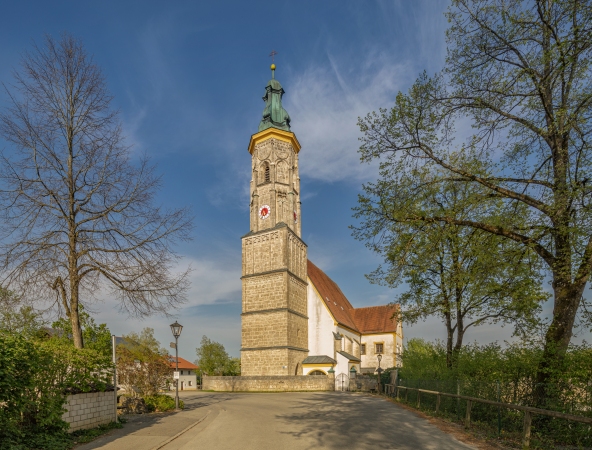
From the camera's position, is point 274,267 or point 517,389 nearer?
point 517,389

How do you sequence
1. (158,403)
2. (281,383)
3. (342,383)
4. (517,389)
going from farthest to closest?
(342,383)
(281,383)
(158,403)
(517,389)

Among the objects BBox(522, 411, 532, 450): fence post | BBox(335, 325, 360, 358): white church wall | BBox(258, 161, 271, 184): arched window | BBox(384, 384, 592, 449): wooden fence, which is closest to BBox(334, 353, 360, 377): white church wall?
BBox(335, 325, 360, 358): white church wall

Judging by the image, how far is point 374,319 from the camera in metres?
51.9

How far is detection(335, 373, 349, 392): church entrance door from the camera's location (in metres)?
32.2

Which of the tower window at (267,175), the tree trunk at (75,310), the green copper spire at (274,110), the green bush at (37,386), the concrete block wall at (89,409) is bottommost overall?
the concrete block wall at (89,409)

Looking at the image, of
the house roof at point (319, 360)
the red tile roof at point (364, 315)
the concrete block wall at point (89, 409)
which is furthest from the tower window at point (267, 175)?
the concrete block wall at point (89, 409)

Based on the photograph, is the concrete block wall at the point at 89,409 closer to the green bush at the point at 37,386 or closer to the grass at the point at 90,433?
the grass at the point at 90,433

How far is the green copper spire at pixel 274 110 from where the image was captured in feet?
140

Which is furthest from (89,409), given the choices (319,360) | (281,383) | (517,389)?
(319,360)

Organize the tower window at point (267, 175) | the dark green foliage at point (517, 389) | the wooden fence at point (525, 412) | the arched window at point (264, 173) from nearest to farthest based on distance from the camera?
the wooden fence at point (525, 412)
the dark green foliage at point (517, 389)
the tower window at point (267, 175)
the arched window at point (264, 173)

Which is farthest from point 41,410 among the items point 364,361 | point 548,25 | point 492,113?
point 364,361

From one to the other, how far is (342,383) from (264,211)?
57.3 feet

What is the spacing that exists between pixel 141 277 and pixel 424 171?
857cm

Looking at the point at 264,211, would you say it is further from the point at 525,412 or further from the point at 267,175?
the point at 525,412
